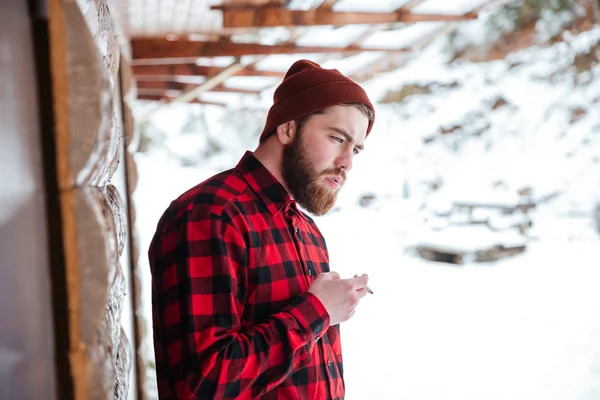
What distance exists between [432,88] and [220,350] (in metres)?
6.72

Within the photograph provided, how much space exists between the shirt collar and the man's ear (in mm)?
85

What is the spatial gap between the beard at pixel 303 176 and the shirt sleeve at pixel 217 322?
263 mm

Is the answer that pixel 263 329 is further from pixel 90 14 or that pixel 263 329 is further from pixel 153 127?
pixel 153 127

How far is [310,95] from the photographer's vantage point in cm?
127

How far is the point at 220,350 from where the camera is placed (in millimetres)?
942

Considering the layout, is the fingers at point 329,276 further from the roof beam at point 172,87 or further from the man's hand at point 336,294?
the roof beam at point 172,87

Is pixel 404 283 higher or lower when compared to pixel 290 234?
higher

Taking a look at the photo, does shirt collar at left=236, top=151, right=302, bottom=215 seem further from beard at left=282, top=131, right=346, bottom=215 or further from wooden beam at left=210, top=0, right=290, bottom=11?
wooden beam at left=210, top=0, right=290, bottom=11

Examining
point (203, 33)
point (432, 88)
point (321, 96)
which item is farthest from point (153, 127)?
point (321, 96)

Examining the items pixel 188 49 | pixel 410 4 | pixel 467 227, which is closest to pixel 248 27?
pixel 188 49

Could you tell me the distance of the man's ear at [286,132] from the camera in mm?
1281

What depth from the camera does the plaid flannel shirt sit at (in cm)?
96

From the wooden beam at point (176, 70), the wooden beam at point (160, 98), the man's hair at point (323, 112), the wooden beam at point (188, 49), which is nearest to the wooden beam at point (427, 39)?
the wooden beam at point (188, 49)

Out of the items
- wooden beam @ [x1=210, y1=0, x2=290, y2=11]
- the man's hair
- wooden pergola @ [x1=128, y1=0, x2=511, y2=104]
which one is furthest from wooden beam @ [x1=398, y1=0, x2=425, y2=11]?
the man's hair
